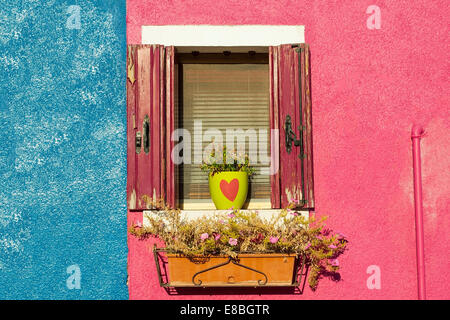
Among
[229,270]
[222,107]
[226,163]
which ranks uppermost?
[222,107]

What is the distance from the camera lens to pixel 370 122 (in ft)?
12.3

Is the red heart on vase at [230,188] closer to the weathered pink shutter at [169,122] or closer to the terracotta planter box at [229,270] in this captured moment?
the weathered pink shutter at [169,122]

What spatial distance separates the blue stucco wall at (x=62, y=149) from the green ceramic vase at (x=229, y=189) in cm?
70

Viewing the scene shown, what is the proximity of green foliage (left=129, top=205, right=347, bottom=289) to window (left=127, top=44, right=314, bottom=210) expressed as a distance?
17 centimetres

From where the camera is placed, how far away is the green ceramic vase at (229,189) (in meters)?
3.66

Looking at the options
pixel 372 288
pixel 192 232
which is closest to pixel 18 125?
pixel 192 232

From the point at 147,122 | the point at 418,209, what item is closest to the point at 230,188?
the point at 147,122

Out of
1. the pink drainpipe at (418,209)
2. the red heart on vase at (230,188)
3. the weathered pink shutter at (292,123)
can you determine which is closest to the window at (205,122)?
the weathered pink shutter at (292,123)

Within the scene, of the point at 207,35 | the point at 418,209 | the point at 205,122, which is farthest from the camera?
the point at 205,122

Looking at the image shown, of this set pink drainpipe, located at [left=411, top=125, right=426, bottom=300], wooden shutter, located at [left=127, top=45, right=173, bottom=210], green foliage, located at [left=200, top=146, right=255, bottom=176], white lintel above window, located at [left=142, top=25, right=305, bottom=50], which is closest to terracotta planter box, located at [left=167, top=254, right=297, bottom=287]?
wooden shutter, located at [left=127, top=45, right=173, bottom=210]

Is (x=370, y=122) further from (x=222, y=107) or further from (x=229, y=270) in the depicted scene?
(x=229, y=270)

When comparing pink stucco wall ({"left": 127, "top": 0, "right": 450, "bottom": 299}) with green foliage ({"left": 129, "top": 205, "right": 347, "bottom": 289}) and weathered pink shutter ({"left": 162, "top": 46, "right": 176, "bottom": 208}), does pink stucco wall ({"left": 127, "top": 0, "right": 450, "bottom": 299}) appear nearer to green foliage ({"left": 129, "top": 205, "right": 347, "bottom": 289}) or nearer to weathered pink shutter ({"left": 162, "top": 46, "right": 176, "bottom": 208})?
green foliage ({"left": 129, "top": 205, "right": 347, "bottom": 289})

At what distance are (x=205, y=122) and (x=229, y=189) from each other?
2.03 ft

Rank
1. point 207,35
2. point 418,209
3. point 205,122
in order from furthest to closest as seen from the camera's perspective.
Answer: point 205,122, point 207,35, point 418,209
